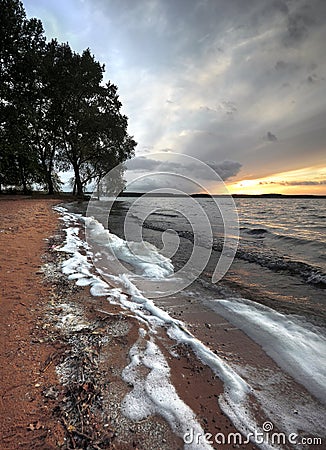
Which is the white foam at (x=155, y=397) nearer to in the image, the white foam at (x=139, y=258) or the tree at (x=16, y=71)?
the white foam at (x=139, y=258)

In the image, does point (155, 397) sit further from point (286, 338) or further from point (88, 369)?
point (286, 338)

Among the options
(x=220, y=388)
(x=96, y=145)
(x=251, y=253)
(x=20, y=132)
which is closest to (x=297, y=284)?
(x=251, y=253)

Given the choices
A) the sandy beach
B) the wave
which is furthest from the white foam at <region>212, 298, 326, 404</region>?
the wave

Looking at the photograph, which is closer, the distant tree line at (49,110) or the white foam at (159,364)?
the white foam at (159,364)

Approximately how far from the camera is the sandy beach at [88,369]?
1616mm

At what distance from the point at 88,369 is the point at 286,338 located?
8.89 feet

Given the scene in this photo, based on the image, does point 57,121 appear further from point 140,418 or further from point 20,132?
point 140,418

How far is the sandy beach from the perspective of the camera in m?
1.62

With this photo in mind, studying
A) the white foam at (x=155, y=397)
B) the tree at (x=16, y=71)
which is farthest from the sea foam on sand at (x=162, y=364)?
the tree at (x=16, y=71)

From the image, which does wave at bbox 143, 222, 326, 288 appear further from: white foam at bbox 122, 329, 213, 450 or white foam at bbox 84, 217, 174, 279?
white foam at bbox 122, 329, 213, 450

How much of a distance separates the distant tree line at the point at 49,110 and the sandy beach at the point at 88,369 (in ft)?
71.9

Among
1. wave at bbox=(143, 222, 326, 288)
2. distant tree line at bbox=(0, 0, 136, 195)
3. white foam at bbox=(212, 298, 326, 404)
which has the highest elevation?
distant tree line at bbox=(0, 0, 136, 195)

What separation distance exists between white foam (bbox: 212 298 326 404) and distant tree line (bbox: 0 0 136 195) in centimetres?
2309

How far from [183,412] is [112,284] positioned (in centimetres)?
287
